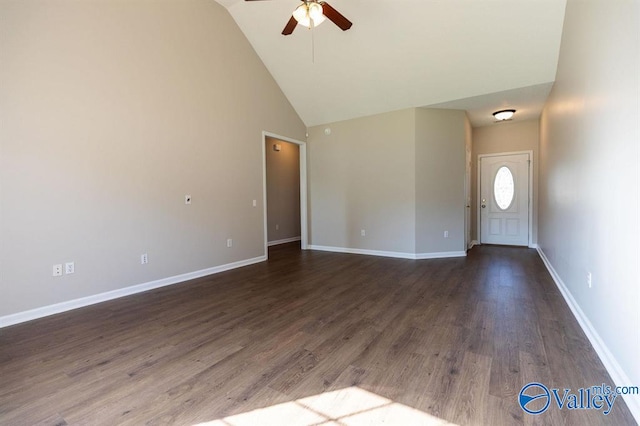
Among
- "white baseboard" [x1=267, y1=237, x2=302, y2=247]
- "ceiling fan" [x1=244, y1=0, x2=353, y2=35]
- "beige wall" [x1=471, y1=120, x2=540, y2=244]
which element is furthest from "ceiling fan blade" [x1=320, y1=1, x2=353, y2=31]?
"white baseboard" [x1=267, y1=237, x2=302, y2=247]

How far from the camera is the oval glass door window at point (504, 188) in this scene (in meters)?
6.27

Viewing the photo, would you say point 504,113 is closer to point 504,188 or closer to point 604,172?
point 504,188

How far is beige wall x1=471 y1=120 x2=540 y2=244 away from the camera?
5.97 meters

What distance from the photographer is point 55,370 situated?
1882mm

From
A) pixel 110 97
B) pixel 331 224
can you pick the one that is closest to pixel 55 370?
pixel 110 97

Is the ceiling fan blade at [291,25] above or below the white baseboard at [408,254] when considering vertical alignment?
above

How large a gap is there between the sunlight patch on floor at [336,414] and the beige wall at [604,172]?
42.1 inches


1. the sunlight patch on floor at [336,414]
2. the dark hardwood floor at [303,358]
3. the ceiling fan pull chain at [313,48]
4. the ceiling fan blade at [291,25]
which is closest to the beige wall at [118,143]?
the dark hardwood floor at [303,358]

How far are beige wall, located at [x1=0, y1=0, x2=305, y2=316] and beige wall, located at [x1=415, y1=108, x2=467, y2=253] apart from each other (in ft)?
9.70

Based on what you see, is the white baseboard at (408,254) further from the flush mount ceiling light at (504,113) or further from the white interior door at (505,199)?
the flush mount ceiling light at (504,113)

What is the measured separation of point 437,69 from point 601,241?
10.6ft

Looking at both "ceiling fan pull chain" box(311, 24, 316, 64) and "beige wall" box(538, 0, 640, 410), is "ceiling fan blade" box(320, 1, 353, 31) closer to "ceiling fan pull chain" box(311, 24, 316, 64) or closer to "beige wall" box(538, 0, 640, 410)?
"ceiling fan pull chain" box(311, 24, 316, 64)

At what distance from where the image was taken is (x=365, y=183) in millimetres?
5629

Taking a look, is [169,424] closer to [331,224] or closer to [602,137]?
[602,137]
